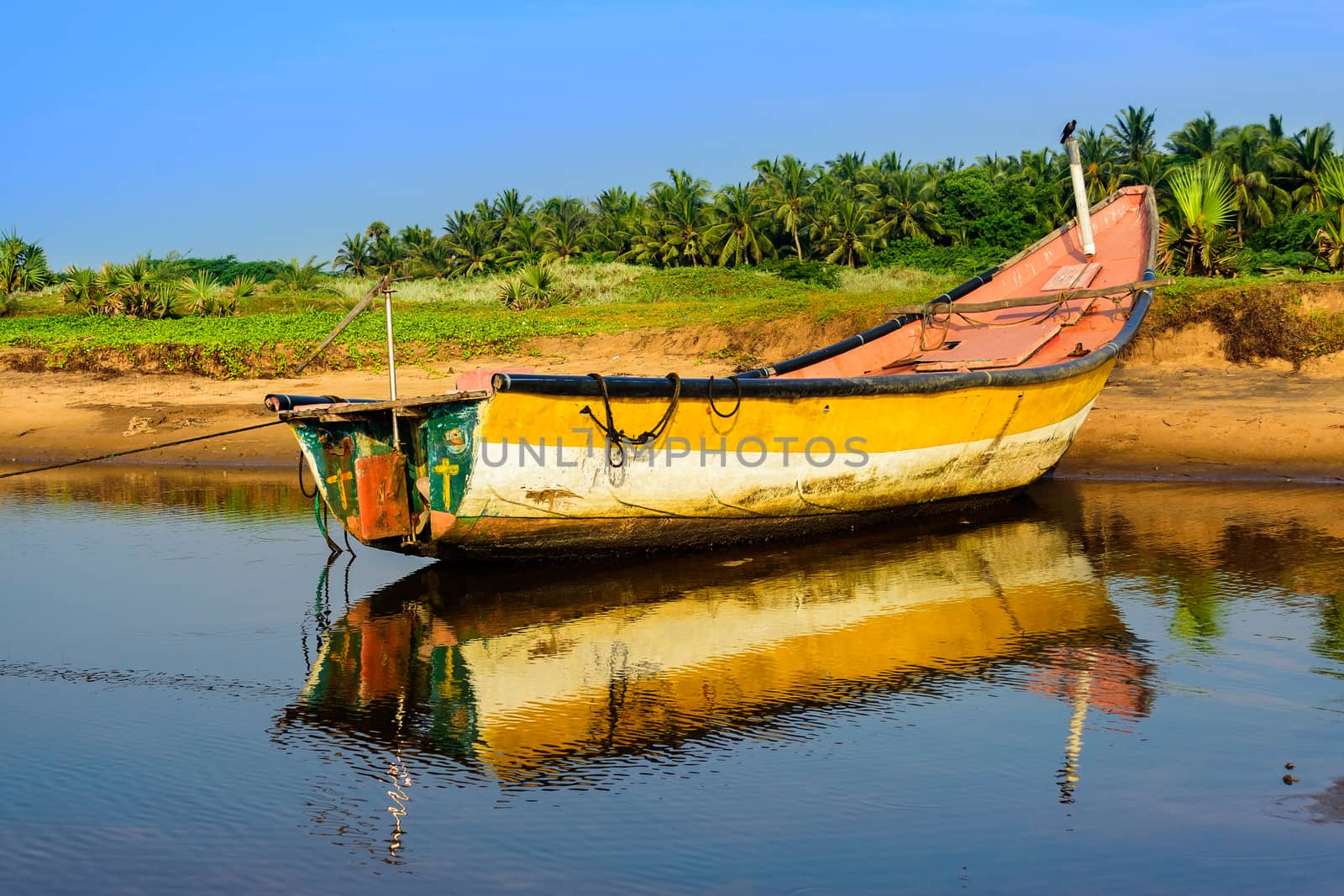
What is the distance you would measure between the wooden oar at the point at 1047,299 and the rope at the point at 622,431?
4.63 metres

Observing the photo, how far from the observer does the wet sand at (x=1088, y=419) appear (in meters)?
11.4

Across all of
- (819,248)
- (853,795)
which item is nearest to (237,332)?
(853,795)

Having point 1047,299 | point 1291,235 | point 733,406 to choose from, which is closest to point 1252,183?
point 1291,235

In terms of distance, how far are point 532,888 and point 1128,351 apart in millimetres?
11992

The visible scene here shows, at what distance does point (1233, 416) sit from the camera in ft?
39.2

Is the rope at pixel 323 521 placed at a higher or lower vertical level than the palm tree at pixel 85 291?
lower

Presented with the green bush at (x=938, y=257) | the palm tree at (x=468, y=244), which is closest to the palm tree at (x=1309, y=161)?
the green bush at (x=938, y=257)

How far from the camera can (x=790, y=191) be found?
4262cm

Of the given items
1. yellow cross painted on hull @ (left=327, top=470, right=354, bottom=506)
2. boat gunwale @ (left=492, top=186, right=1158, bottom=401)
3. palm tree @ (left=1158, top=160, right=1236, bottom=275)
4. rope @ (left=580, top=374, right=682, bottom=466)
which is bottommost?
yellow cross painted on hull @ (left=327, top=470, right=354, bottom=506)

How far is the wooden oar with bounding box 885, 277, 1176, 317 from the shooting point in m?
11.0

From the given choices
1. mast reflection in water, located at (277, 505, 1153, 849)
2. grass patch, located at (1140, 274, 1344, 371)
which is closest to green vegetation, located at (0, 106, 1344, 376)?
grass patch, located at (1140, 274, 1344, 371)

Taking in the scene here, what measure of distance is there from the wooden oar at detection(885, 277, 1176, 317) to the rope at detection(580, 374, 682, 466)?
15.2 feet

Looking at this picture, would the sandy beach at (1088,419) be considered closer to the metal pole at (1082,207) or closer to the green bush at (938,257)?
the metal pole at (1082,207)

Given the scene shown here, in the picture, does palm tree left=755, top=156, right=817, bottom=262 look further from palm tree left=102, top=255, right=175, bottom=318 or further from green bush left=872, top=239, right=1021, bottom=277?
palm tree left=102, top=255, right=175, bottom=318
